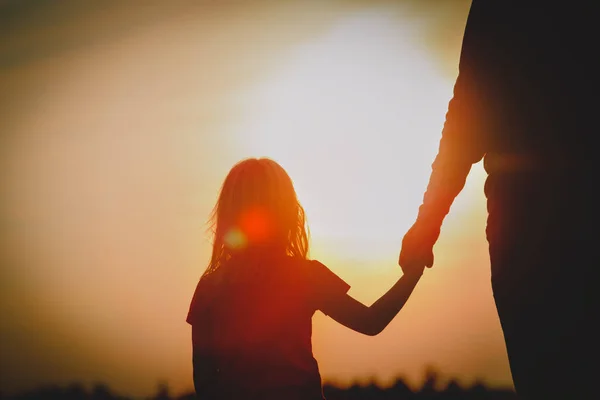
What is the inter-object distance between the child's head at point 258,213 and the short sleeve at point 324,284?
0.56ft

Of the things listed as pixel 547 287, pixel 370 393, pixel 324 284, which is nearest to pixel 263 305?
pixel 324 284

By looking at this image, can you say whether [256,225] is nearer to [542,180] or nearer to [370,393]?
[542,180]

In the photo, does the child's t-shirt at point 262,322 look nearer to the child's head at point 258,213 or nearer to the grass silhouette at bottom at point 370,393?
the child's head at point 258,213

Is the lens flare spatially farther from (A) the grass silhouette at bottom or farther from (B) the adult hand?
(A) the grass silhouette at bottom

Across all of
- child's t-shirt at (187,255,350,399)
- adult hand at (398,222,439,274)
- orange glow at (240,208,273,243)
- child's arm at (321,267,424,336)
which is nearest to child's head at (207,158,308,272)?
orange glow at (240,208,273,243)

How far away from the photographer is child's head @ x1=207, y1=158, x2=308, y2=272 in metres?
2.63

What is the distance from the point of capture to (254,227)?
2658 mm

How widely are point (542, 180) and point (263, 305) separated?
130 cm

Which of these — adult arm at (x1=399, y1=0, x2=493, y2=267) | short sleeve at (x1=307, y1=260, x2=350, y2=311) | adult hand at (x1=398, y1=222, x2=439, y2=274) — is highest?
adult arm at (x1=399, y1=0, x2=493, y2=267)

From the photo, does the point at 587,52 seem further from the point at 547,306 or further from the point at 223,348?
the point at 223,348

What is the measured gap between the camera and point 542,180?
7.39ft

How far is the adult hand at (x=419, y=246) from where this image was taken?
127 inches

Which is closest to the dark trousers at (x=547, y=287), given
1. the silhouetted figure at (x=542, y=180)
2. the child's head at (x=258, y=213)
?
the silhouetted figure at (x=542, y=180)

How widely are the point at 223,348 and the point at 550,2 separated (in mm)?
2061
